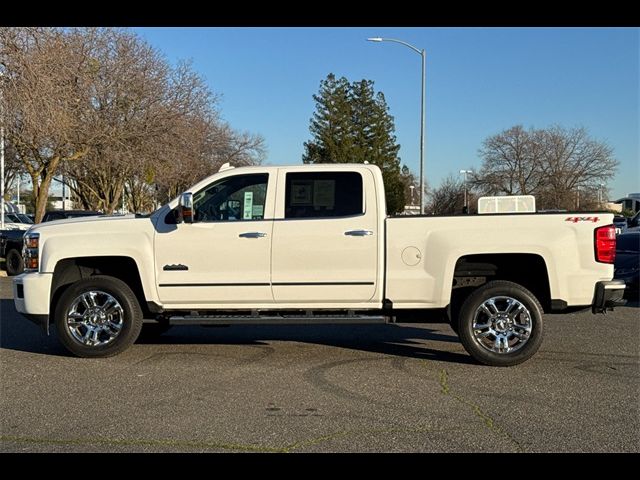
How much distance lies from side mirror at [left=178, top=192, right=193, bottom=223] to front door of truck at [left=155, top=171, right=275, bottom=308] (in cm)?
8

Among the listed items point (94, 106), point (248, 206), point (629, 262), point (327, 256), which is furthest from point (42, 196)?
point (629, 262)

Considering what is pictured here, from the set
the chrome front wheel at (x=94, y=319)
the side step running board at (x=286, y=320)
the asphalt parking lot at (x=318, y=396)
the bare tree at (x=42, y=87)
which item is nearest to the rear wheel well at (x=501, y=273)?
the asphalt parking lot at (x=318, y=396)

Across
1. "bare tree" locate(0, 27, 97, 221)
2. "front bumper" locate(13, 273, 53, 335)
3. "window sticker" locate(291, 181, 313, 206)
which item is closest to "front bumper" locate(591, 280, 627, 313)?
"window sticker" locate(291, 181, 313, 206)

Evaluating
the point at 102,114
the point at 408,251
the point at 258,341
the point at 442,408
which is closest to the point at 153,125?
the point at 102,114

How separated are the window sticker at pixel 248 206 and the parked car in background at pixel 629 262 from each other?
8313mm

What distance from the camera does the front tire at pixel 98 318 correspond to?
725 cm

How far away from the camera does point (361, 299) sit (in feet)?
23.4

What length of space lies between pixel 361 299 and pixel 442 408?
1880 millimetres

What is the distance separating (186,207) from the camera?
7.08m

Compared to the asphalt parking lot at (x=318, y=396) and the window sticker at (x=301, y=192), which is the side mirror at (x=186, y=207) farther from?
the asphalt parking lot at (x=318, y=396)

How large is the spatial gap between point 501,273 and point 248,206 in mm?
2927

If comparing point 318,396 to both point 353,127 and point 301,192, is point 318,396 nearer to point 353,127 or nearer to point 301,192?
point 301,192
